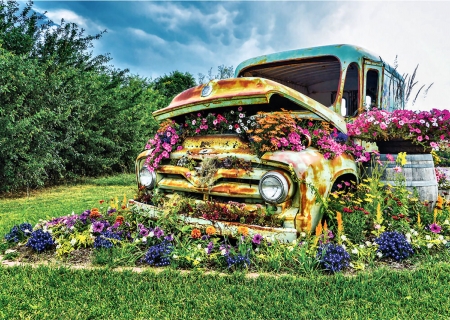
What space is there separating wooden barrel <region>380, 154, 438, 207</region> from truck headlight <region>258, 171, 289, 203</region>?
1.65 meters

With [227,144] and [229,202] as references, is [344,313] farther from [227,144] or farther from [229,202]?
[227,144]

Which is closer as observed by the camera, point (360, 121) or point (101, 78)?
point (360, 121)

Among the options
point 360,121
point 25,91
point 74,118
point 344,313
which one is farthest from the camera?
point 74,118

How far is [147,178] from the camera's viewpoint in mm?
4293

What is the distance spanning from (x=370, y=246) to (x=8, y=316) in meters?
2.89

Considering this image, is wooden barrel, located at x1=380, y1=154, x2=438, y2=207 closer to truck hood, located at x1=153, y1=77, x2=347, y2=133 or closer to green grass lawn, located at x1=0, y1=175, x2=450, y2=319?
truck hood, located at x1=153, y1=77, x2=347, y2=133

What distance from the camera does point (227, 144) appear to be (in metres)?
3.86

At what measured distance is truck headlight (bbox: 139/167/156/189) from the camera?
4240 mm

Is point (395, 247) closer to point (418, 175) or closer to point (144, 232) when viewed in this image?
point (418, 175)

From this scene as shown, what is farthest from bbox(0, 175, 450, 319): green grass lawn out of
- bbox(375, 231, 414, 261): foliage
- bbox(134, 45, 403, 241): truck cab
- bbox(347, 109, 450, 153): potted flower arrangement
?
bbox(347, 109, 450, 153): potted flower arrangement

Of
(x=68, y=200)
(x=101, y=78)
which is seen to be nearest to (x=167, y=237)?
(x=68, y=200)

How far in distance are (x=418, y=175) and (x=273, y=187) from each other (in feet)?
6.54

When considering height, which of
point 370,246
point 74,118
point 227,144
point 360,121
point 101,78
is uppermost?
point 101,78

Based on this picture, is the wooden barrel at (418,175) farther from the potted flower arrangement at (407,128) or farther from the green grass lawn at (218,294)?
the green grass lawn at (218,294)
